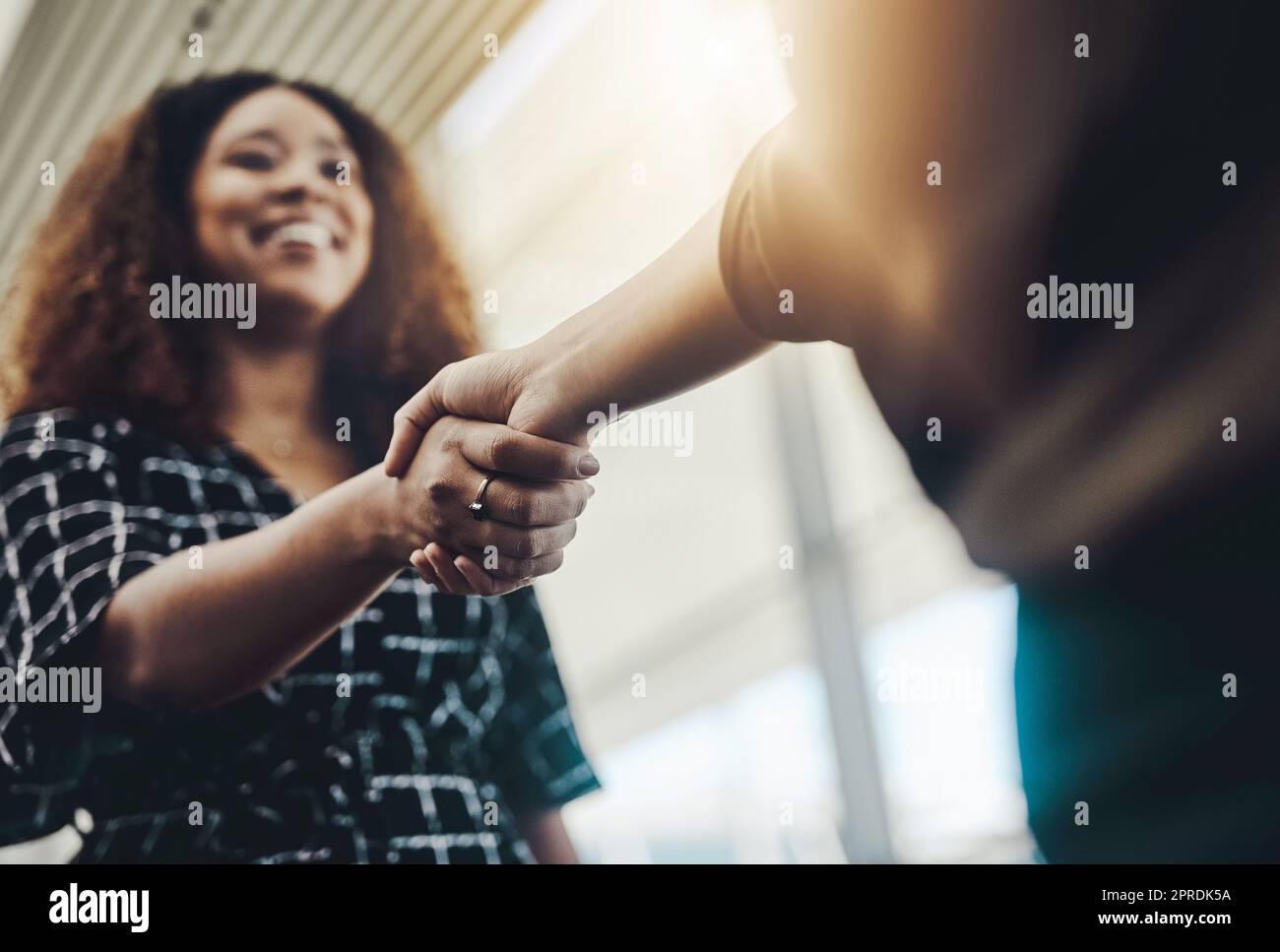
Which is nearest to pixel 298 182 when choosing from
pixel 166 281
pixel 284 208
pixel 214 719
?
pixel 284 208

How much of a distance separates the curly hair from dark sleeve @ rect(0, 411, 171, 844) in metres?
0.08

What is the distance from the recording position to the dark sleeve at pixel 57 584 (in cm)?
114

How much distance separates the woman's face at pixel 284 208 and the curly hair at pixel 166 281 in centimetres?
2

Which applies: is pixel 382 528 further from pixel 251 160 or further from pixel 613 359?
pixel 251 160

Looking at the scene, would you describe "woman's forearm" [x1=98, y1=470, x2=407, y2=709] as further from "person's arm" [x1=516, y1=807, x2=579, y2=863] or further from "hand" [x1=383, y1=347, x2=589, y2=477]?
"person's arm" [x1=516, y1=807, x2=579, y2=863]

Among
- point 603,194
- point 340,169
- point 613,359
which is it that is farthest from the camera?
point 603,194

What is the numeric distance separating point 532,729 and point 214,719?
0.39 m

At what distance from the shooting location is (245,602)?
1.15 metres

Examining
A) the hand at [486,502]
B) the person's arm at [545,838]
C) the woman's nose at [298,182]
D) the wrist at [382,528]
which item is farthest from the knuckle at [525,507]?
the woman's nose at [298,182]

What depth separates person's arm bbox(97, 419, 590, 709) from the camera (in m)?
1.13
